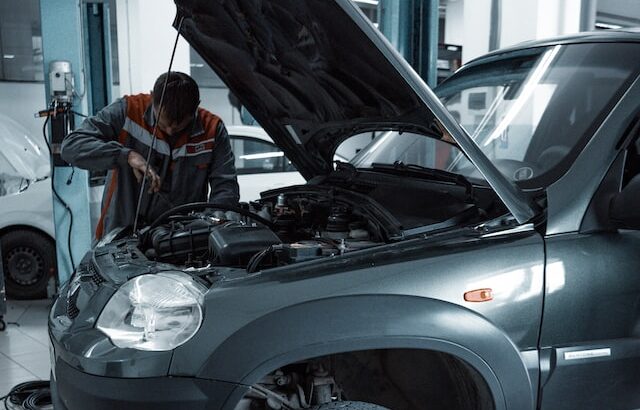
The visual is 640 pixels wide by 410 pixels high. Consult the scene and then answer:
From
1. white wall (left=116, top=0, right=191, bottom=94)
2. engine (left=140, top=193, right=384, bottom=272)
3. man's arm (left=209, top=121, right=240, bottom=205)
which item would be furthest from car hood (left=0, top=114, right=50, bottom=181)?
engine (left=140, top=193, right=384, bottom=272)

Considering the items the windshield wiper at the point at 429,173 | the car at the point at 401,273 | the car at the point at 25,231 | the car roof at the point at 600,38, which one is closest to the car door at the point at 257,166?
the car at the point at 25,231

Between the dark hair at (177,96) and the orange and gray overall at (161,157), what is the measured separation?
0.65 ft

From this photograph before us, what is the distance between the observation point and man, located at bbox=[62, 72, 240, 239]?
310 cm

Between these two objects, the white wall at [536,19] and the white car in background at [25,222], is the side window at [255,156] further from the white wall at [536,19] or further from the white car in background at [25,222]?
the white wall at [536,19]

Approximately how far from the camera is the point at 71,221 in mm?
4453

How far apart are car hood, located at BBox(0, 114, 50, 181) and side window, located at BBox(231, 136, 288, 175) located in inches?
61.7

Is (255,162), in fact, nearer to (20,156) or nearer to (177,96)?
(20,156)

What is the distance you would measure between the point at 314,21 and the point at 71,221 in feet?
10.1

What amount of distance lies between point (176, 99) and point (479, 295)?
1837 mm

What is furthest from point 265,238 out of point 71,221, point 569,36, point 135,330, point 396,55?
point 71,221

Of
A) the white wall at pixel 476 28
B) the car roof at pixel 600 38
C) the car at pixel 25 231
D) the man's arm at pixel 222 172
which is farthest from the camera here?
the white wall at pixel 476 28

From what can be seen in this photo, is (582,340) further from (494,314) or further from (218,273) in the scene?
(218,273)

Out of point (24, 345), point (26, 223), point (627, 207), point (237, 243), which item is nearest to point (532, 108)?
point (627, 207)

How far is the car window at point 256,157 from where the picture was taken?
5.55m
